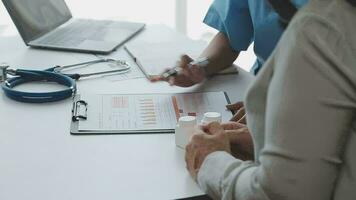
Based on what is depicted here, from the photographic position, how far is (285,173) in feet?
2.15

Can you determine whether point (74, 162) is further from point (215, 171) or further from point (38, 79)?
point (38, 79)

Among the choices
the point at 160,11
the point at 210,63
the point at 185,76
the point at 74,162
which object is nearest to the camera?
the point at 74,162

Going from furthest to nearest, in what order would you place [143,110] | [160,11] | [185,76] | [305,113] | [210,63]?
1. [160,11]
2. [210,63]
3. [185,76]
4. [143,110]
5. [305,113]

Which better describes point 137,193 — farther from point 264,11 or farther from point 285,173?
point 264,11

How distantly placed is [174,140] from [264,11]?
438 millimetres

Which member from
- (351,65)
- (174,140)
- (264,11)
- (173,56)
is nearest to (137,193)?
(174,140)

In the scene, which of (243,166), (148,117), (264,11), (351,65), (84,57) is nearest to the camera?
(351,65)

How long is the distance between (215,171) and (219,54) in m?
0.67

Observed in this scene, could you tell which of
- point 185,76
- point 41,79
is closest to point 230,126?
point 185,76

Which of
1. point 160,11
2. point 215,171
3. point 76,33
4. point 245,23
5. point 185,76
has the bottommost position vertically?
point 215,171

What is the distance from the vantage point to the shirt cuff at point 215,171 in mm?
796

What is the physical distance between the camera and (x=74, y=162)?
0.93 meters

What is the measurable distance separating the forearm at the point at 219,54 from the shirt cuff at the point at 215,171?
0.57 metres

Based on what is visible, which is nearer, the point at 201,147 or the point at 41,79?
the point at 201,147
